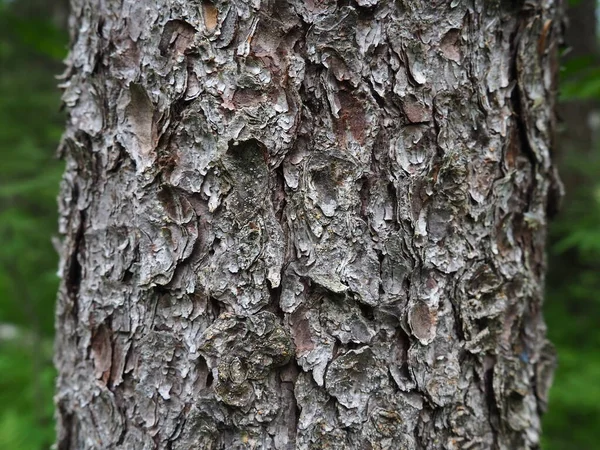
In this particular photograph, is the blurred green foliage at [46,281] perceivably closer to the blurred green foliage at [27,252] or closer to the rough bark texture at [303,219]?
the blurred green foliage at [27,252]

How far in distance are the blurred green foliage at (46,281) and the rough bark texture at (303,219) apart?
2183 millimetres

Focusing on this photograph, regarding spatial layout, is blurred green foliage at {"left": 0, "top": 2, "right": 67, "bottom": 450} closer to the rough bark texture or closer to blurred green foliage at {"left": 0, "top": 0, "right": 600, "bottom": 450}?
blurred green foliage at {"left": 0, "top": 0, "right": 600, "bottom": 450}

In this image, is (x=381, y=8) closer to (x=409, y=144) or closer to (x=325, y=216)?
(x=409, y=144)

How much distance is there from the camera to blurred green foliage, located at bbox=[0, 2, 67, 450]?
306 cm

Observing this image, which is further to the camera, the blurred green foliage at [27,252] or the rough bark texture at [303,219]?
the blurred green foliage at [27,252]

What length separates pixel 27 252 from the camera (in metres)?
3.59

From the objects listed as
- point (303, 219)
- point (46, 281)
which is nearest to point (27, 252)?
point (46, 281)

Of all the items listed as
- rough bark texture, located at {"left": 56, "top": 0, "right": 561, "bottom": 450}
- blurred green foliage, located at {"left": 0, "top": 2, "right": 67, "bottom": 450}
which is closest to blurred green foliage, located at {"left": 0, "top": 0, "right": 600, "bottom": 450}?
blurred green foliage, located at {"left": 0, "top": 2, "right": 67, "bottom": 450}

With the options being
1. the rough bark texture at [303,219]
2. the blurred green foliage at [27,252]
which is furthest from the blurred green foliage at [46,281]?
the rough bark texture at [303,219]

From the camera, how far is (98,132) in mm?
1138

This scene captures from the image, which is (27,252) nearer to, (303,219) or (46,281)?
(46,281)

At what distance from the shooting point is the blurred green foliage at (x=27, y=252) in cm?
306

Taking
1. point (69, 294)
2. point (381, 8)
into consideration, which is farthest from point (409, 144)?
point (69, 294)

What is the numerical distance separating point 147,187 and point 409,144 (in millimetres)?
555
